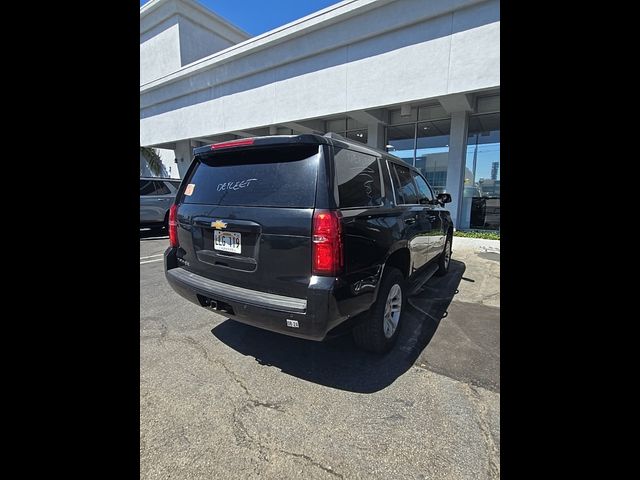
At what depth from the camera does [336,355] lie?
2875 millimetres

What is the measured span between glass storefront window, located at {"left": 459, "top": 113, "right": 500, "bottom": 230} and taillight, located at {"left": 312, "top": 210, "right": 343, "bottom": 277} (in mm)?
10648

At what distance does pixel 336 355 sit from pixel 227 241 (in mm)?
1465

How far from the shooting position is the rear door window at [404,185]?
3.34m

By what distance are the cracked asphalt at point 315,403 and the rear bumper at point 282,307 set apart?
1.79 ft

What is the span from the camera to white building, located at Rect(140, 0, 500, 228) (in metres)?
8.60

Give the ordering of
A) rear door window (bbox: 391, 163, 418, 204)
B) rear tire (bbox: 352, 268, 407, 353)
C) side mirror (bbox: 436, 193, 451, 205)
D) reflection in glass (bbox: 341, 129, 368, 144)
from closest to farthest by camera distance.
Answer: rear tire (bbox: 352, 268, 407, 353) → rear door window (bbox: 391, 163, 418, 204) → side mirror (bbox: 436, 193, 451, 205) → reflection in glass (bbox: 341, 129, 368, 144)

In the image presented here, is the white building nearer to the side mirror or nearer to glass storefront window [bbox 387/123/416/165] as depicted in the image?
glass storefront window [bbox 387/123/416/165]

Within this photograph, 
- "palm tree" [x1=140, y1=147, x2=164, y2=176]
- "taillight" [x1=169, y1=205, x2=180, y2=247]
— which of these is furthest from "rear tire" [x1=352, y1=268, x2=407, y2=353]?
"palm tree" [x1=140, y1=147, x2=164, y2=176]

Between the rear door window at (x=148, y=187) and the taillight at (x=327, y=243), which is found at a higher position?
the rear door window at (x=148, y=187)

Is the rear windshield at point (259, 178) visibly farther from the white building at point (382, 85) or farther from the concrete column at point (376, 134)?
the concrete column at point (376, 134)

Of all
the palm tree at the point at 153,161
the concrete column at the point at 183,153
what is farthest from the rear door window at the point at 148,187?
the palm tree at the point at 153,161

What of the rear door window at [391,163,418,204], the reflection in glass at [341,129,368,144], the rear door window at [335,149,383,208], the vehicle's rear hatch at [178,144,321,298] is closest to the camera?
the vehicle's rear hatch at [178,144,321,298]
